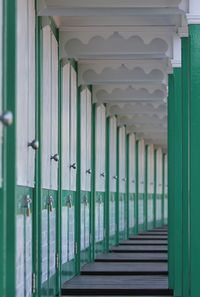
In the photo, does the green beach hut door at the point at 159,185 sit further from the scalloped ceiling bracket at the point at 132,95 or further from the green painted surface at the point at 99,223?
the scalloped ceiling bracket at the point at 132,95

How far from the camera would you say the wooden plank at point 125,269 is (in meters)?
15.9

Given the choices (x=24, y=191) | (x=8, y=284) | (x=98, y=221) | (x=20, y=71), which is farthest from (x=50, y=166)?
(x=98, y=221)

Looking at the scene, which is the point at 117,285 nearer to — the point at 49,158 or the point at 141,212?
the point at 49,158

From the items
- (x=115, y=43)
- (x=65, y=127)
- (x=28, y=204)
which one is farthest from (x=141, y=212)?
(x=28, y=204)

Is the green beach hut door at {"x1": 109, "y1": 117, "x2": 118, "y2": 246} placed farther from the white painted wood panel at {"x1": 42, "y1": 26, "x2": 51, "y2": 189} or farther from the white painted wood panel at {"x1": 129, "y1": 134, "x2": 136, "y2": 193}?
the white painted wood panel at {"x1": 42, "y1": 26, "x2": 51, "y2": 189}

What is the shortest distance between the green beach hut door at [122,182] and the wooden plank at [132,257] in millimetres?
3399

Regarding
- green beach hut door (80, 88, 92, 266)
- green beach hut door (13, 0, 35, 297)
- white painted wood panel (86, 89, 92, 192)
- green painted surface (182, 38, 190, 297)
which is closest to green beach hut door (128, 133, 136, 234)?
white painted wood panel (86, 89, 92, 192)

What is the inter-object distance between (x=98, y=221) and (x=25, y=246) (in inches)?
385

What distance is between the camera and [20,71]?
8625mm

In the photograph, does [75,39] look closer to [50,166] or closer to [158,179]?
[50,166]

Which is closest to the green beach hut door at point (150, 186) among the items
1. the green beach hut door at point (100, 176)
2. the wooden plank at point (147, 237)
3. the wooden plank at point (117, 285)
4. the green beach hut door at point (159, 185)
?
the green beach hut door at point (159, 185)

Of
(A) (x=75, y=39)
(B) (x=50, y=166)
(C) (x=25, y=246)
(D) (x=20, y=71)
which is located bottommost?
→ (C) (x=25, y=246)

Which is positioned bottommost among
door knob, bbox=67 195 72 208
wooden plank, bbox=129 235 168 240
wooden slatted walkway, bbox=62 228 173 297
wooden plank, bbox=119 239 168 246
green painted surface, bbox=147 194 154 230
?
wooden plank, bbox=129 235 168 240

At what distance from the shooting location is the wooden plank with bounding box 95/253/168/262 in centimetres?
1858
